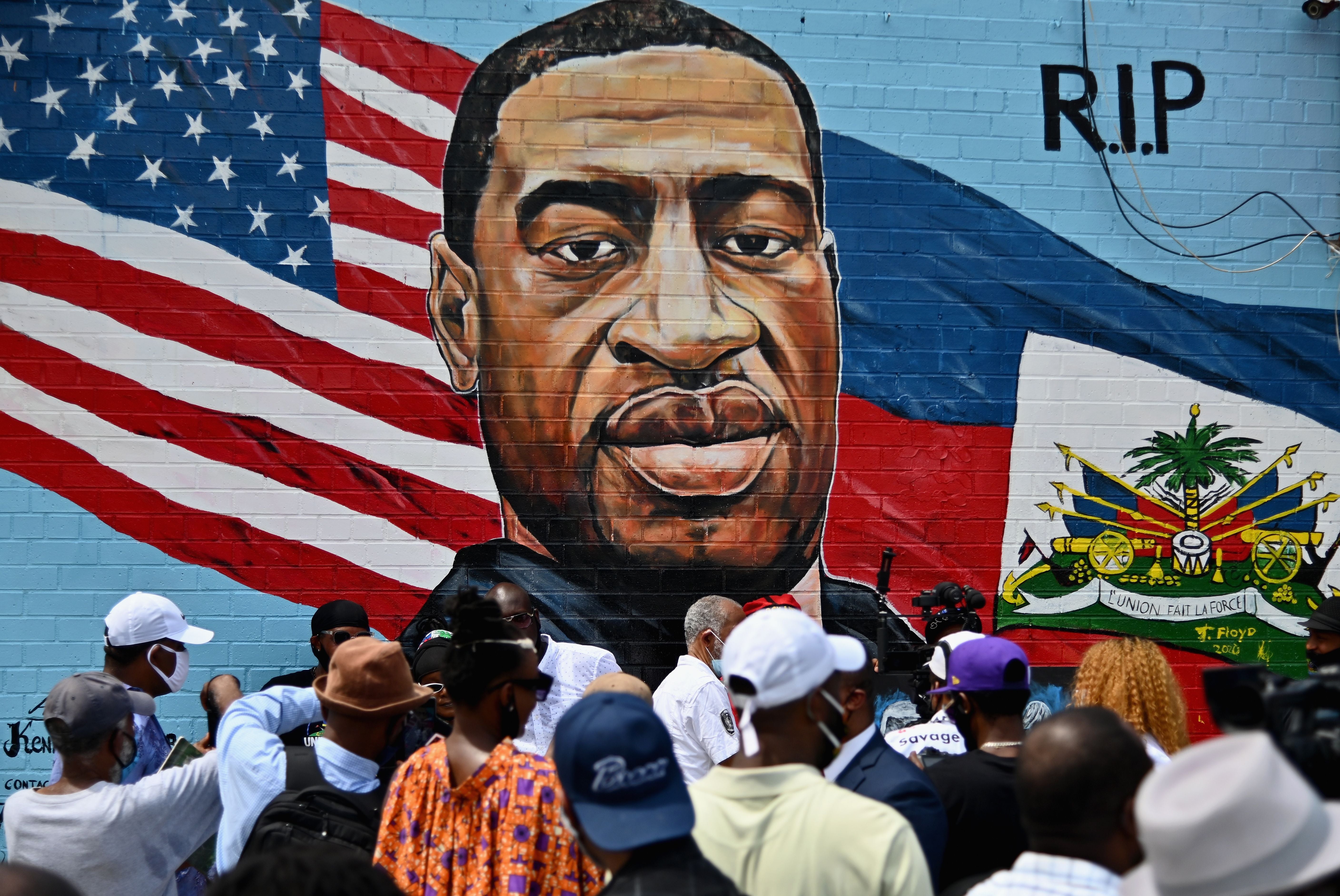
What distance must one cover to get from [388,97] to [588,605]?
2.93 metres

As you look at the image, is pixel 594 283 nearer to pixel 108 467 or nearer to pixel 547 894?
pixel 108 467

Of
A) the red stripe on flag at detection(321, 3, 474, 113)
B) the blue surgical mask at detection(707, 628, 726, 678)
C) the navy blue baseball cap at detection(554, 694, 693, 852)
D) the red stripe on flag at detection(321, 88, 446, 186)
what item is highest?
the red stripe on flag at detection(321, 3, 474, 113)

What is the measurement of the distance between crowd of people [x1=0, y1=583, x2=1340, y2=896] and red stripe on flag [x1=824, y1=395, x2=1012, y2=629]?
219 cm

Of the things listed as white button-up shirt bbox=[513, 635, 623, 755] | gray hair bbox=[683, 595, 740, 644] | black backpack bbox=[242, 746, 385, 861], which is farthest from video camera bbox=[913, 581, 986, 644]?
black backpack bbox=[242, 746, 385, 861]

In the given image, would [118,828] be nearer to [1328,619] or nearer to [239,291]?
[239,291]

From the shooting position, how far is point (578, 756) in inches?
81.5

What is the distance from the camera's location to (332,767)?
304 centimetres

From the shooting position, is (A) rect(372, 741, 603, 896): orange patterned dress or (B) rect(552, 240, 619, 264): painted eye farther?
(B) rect(552, 240, 619, 264): painted eye

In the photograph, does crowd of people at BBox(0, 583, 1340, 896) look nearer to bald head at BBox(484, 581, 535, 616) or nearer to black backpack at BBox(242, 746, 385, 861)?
black backpack at BBox(242, 746, 385, 861)

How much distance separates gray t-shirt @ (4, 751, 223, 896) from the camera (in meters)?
3.17

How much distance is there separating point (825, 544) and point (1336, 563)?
2942mm

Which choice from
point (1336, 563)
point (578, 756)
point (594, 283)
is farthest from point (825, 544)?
point (578, 756)

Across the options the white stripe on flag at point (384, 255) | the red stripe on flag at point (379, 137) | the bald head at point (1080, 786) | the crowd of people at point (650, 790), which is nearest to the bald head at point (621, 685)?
the crowd of people at point (650, 790)

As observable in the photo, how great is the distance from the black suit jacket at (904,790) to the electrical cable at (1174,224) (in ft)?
14.8
